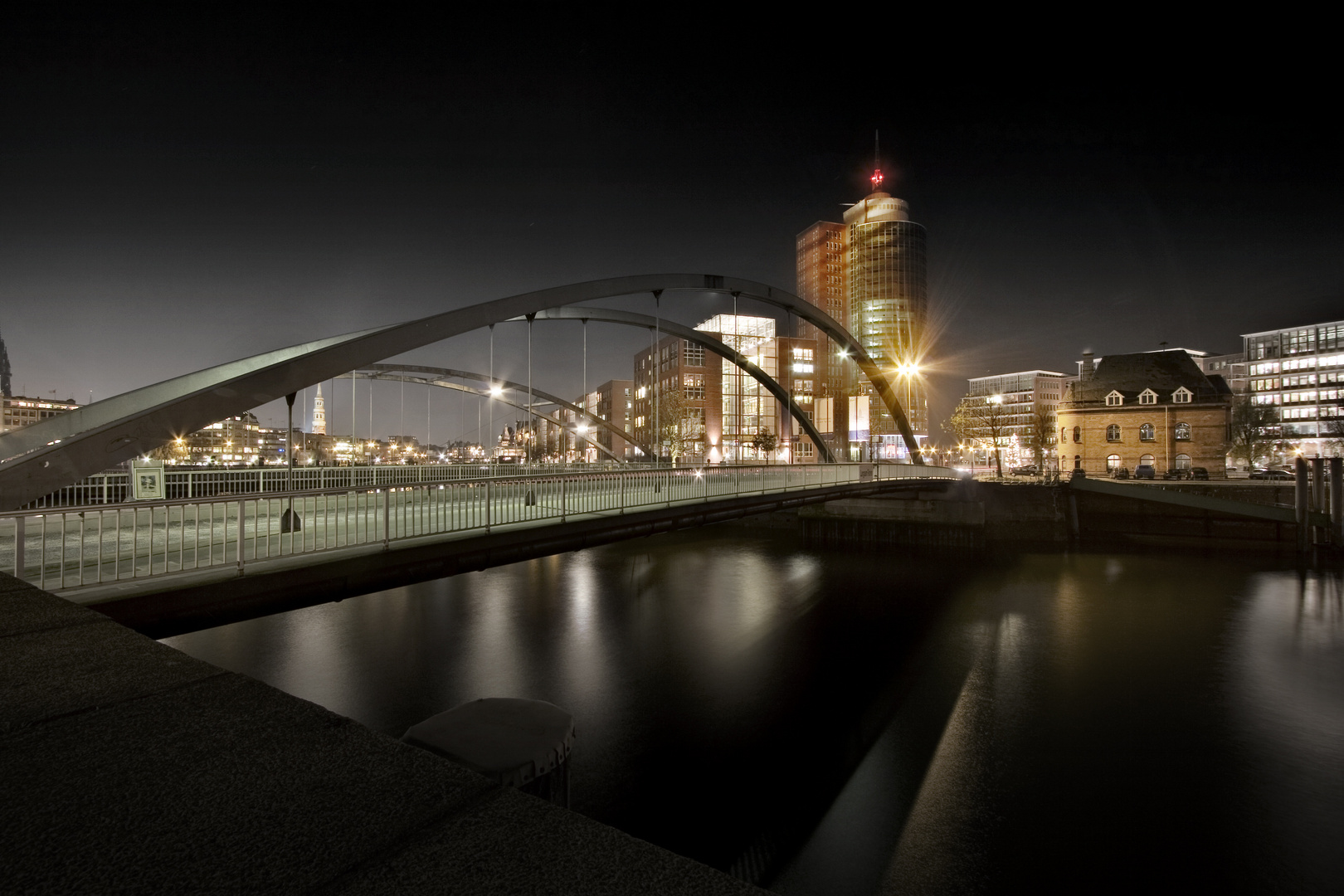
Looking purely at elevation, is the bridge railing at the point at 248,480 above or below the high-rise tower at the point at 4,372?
below

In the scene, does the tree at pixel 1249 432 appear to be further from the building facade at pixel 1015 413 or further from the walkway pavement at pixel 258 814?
the walkway pavement at pixel 258 814

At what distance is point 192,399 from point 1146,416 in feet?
216

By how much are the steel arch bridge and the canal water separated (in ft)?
20.1

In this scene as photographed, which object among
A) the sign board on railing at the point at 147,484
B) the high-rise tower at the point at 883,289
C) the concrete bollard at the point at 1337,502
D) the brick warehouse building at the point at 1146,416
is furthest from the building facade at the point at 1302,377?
the sign board on railing at the point at 147,484

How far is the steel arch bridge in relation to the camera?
7.62 metres

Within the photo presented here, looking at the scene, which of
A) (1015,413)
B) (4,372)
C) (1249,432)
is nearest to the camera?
(1249,432)

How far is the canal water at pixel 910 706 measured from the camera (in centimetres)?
862

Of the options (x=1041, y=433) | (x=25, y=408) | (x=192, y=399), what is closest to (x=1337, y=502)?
(x=1041, y=433)

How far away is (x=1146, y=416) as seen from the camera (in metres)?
54.4

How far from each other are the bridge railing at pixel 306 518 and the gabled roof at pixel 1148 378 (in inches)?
1886

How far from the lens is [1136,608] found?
21016 millimetres

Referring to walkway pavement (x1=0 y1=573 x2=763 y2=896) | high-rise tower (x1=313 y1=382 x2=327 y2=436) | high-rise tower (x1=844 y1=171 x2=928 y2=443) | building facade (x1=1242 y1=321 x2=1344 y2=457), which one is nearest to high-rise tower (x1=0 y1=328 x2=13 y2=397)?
high-rise tower (x1=313 y1=382 x2=327 y2=436)

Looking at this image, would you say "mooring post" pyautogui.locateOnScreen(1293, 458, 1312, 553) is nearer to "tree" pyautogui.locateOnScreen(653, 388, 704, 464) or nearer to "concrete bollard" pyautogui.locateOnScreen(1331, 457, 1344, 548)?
"concrete bollard" pyautogui.locateOnScreen(1331, 457, 1344, 548)

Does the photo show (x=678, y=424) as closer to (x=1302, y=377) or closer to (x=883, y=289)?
(x=883, y=289)
